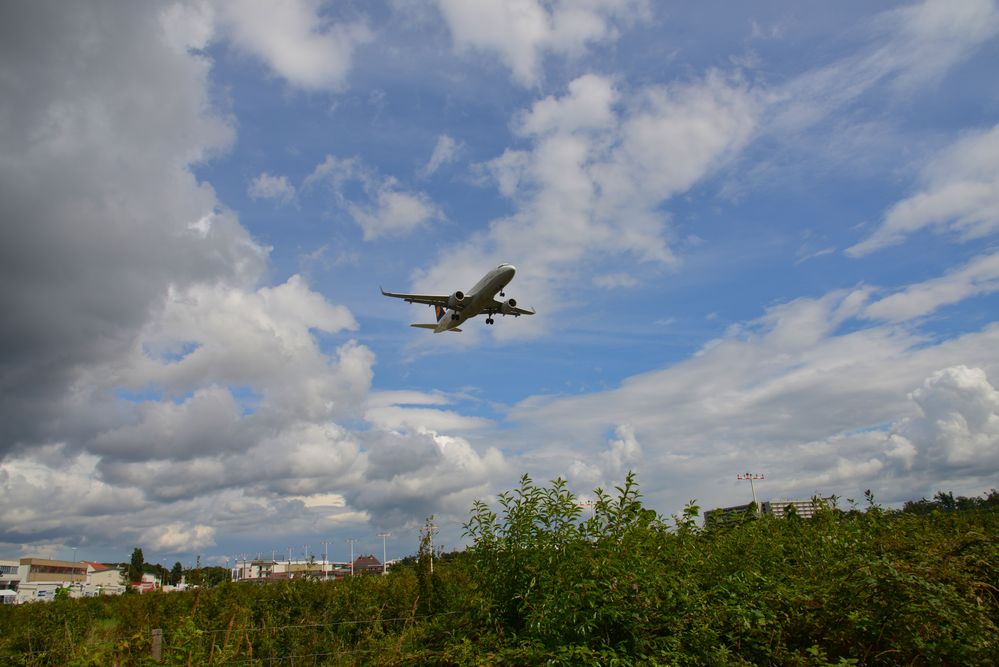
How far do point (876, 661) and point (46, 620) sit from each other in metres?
22.8

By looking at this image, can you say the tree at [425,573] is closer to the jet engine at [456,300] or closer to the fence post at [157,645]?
the fence post at [157,645]

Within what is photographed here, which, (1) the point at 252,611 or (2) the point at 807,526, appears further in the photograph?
(1) the point at 252,611

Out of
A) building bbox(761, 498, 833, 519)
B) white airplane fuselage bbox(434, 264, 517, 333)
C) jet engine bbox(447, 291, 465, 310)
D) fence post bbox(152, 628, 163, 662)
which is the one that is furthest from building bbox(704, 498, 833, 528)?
jet engine bbox(447, 291, 465, 310)

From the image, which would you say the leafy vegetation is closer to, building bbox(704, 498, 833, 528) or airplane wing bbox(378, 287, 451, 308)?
building bbox(704, 498, 833, 528)

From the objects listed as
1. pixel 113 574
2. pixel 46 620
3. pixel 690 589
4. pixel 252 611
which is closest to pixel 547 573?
pixel 690 589

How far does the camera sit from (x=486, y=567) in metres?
6.89

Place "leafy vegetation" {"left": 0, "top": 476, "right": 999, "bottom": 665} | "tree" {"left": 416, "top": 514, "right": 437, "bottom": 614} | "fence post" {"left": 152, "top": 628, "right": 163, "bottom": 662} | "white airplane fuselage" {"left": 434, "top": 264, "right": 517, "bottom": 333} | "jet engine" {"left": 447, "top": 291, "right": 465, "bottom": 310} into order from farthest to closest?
1. "jet engine" {"left": 447, "top": 291, "right": 465, "bottom": 310}
2. "white airplane fuselage" {"left": 434, "top": 264, "right": 517, "bottom": 333}
3. "tree" {"left": 416, "top": 514, "right": 437, "bottom": 614}
4. "fence post" {"left": 152, "top": 628, "right": 163, "bottom": 662}
5. "leafy vegetation" {"left": 0, "top": 476, "right": 999, "bottom": 665}

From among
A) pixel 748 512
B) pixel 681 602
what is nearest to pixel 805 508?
pixel 748 512

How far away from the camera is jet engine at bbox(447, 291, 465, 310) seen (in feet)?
124

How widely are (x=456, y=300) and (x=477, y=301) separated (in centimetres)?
132

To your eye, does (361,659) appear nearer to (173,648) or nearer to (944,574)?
(173,648)

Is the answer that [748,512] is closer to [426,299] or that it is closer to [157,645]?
[157,645]

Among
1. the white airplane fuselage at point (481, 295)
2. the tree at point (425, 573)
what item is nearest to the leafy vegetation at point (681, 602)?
the tree at point (425, 573)

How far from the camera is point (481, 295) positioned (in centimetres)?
3709
